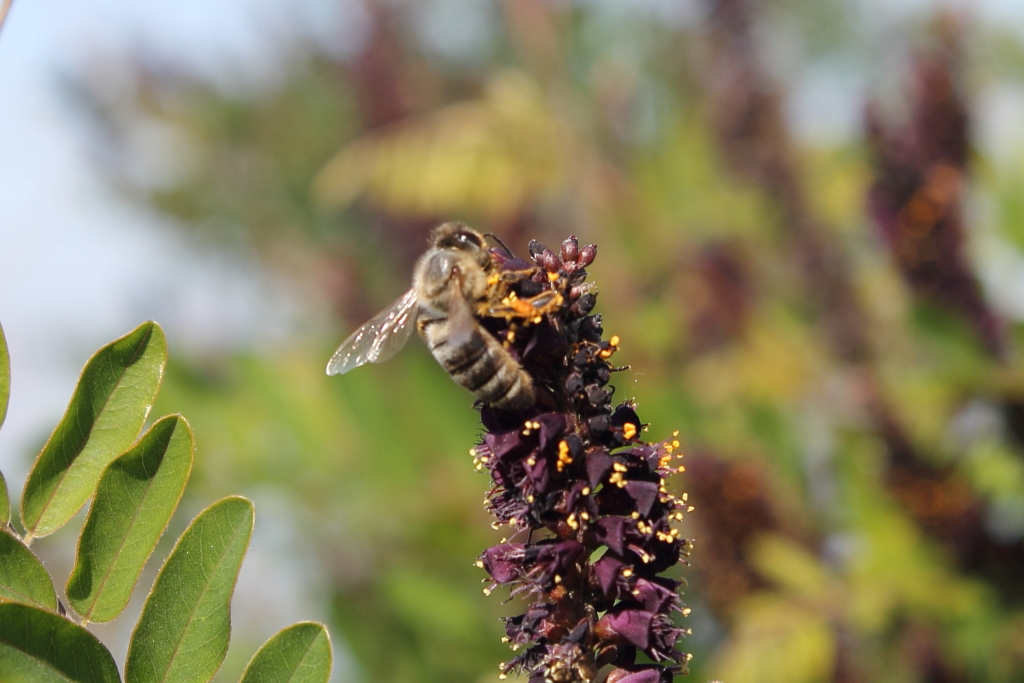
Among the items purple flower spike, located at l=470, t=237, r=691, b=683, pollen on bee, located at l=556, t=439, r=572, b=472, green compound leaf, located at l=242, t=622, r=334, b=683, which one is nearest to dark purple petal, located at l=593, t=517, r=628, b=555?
purple flower spike, located at l=470, t=237, r=691, b=683

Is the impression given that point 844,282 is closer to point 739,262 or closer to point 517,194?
point 739,262

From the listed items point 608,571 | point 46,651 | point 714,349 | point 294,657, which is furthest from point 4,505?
point 714,349

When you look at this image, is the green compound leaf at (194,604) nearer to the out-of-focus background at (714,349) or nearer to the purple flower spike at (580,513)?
the purple flower spike at (580,513)

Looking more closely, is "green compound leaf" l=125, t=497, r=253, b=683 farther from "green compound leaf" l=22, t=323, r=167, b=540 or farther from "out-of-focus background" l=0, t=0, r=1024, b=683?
"out-of-focus background" l=0, t=0, r=1024, b=683

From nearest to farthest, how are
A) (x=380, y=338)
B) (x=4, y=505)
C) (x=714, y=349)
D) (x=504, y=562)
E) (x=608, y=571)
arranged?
1. (x=4, y=505)
2. (x=608, y=571)
3. (x=504, y=562)
4. (x=380, y=338)
5. (x=714, y=349)

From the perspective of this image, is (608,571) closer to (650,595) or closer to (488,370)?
(650,595)

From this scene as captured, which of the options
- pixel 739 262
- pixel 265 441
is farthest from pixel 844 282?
pixel 265 441
